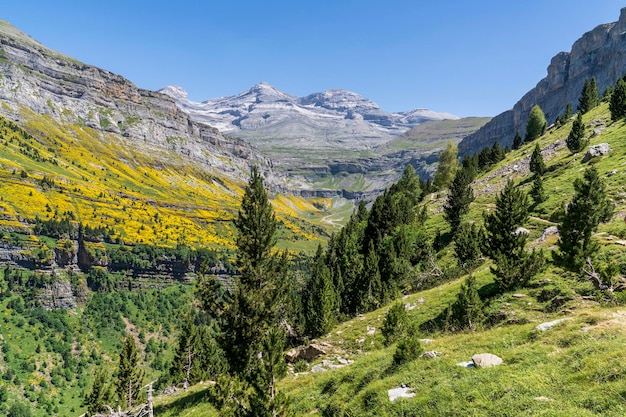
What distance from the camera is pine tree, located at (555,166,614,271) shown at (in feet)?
70.2

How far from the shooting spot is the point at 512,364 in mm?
13453

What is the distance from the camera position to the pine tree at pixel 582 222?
21391 millimetres

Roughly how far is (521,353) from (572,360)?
212cm

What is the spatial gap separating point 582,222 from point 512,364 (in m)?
14.2

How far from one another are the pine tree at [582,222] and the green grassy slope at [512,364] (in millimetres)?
2490

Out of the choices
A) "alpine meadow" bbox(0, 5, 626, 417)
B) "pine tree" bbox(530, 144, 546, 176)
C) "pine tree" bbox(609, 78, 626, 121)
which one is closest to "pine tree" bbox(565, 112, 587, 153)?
"alpine meadow" bbox(0, 5, 626, 417)

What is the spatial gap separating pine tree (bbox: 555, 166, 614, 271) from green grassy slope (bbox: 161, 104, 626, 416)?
2490 millimetres

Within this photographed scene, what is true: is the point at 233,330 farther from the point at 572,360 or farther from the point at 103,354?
the point at 103,354

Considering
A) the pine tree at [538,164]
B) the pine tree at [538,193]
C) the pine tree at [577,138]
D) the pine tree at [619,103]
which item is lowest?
the pine tree at [538,193]

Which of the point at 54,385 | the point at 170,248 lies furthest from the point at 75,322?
the point at 170,248

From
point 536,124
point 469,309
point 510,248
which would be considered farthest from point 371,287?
point 536,124

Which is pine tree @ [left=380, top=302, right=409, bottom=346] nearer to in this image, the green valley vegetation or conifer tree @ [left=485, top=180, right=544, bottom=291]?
the green valley vegetation

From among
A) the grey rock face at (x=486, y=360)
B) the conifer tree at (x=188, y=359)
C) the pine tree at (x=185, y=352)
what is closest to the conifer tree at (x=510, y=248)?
the grey rock face at (x=486, y=360)

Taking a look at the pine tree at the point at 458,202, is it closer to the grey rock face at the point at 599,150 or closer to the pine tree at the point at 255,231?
the grey rock face at the point at 599,150
